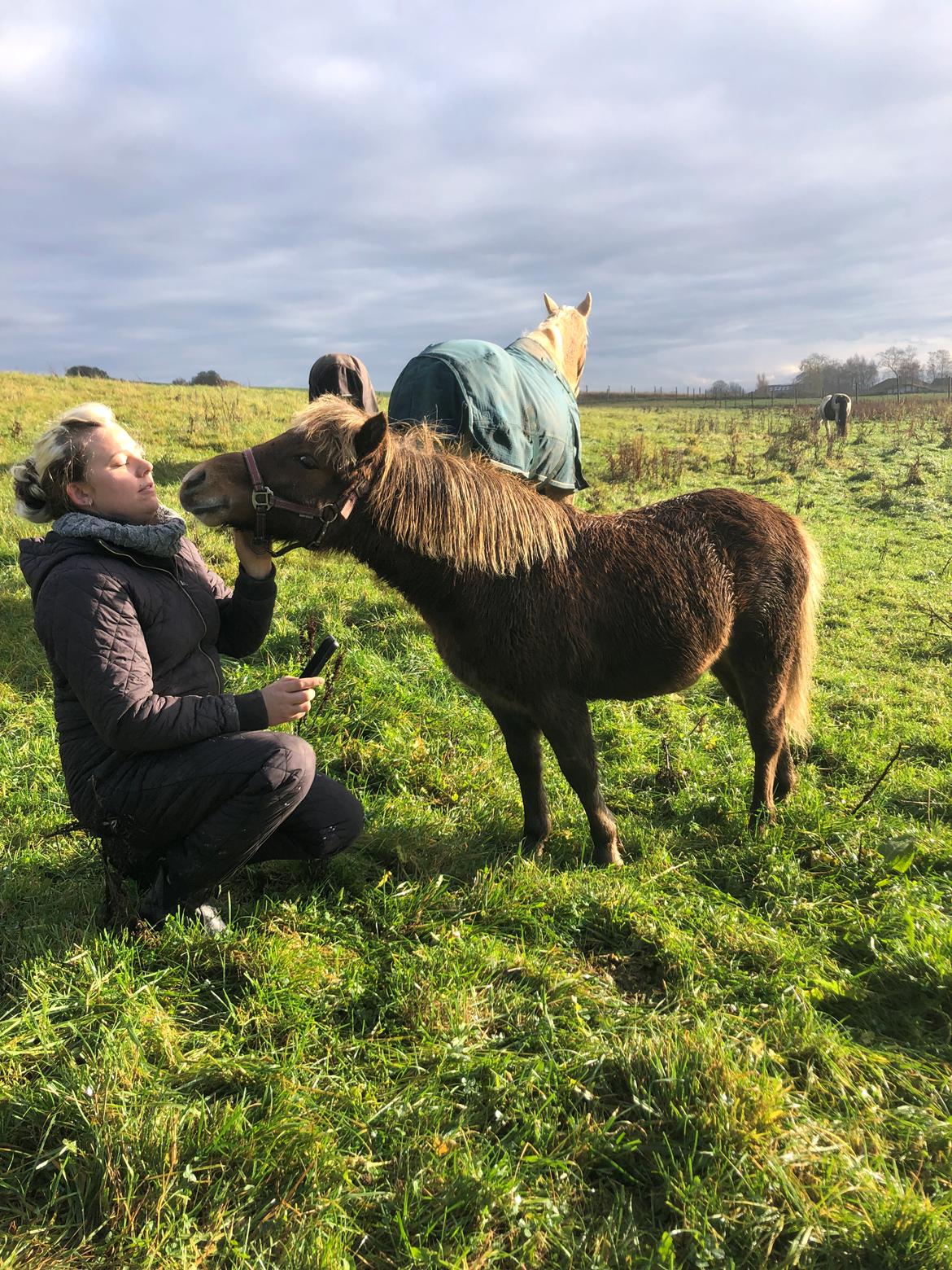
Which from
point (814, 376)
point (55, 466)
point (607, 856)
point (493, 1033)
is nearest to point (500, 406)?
point (55, 466)

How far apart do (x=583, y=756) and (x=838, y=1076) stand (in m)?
1.60

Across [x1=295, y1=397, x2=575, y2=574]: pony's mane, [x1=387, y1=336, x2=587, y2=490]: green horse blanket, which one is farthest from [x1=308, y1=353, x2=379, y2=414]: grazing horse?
[x1=295, y1=397, x2=575, y2=574]: pony's mane

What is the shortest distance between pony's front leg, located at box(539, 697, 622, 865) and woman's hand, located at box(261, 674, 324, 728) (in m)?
1.23

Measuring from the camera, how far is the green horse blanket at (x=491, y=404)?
13.9 feet

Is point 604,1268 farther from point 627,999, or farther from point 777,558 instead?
point 777,558

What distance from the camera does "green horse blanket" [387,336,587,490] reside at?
4246 millimetres

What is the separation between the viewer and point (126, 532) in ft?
8.66

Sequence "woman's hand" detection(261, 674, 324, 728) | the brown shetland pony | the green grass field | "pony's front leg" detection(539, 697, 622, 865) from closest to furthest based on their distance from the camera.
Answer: the green grass field
"woman's hand" detection(261, 674, 324, 728)
the brown shetland pony
"pony's front leg" detection(539, 697, 622, 865)

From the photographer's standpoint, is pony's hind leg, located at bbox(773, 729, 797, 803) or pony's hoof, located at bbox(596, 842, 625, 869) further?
pony's hind leg, located at bbox(773, 729, 797, 803)

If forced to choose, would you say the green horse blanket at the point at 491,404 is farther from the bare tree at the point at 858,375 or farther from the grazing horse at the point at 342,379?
the bare tree at the point at 858,375

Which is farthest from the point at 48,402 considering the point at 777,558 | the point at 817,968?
the point at 817,968

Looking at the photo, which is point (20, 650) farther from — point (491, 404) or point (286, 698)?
point (491, 404)

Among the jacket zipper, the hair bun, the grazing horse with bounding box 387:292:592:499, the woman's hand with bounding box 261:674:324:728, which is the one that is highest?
the grazing horse with bounding box 387:292:592:499

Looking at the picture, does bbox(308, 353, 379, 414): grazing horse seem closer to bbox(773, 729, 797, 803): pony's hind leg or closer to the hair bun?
the hair bun
